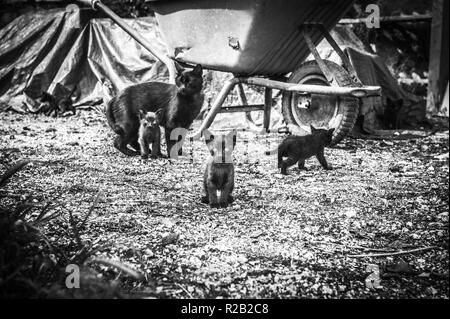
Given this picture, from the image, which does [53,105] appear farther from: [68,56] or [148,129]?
[148,129]

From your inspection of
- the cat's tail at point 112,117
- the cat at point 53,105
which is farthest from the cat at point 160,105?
the cat at point 53,105

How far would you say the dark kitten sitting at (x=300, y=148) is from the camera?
12.5 ft

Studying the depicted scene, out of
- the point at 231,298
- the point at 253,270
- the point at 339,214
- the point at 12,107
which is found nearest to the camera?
the point at 231,298

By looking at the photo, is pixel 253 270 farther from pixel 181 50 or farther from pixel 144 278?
pixel 181 50

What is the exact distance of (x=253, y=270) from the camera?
6.28 ft

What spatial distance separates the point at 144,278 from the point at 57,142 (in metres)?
3.64

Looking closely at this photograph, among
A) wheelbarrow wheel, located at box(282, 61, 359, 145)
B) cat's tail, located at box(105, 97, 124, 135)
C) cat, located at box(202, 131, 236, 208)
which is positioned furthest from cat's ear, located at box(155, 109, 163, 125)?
wheelbarrow wheel, located at box(282, 61, 359, 145)

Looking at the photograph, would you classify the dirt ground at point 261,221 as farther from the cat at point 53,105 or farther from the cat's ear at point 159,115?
the cat at point 53,105

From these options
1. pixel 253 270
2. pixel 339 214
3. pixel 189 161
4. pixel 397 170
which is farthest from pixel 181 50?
pixel 253 270

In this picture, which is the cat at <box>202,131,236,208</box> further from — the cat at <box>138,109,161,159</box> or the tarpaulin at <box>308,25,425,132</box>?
the tarpaulin at <box>308,25,425,132</box>

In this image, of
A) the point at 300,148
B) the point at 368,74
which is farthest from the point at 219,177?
the point at 368,74

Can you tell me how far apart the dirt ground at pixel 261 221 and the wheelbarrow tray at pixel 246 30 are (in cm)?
110
